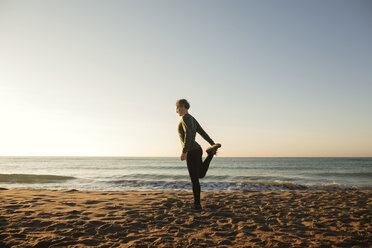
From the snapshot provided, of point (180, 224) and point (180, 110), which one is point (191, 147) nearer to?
point (180, 110)

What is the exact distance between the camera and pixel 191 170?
166 inches

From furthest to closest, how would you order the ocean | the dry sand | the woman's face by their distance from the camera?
the ocean → the woman's face → the dry sand

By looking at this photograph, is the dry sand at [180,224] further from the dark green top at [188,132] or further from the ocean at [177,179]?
the ocean at [177,179]

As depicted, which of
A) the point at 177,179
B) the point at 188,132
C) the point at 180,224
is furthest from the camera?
the point at 177,179

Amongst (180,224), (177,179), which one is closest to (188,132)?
(180,224)

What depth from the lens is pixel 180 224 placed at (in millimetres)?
3539

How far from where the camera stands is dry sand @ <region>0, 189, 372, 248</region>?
8.99 feet

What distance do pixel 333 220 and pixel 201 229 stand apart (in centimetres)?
253

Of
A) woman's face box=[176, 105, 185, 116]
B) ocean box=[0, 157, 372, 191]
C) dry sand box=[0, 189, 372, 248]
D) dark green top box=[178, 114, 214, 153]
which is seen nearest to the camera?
dry sand box=[0, 189, 372, 248]

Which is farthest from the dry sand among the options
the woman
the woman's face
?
the woman's face

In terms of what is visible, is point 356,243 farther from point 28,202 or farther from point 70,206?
point 28,202

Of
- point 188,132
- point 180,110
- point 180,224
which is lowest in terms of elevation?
point 180,224

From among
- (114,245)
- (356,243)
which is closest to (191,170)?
(114,245)

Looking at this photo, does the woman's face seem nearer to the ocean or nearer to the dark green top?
the dark green top
